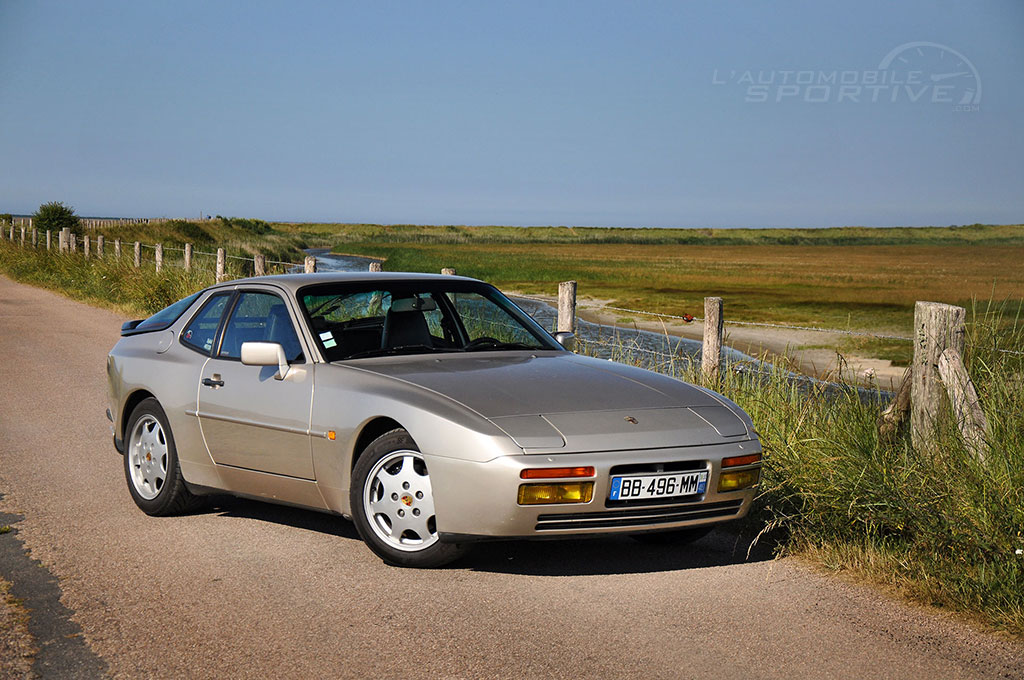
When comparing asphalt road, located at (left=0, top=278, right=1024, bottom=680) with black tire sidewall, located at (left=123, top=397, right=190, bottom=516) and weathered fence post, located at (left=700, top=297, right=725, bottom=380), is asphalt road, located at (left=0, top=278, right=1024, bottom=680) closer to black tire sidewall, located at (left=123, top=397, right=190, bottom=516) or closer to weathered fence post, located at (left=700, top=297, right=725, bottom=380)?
black tire sidewall, located at (left=123, top=397, right=190, bottom=516)

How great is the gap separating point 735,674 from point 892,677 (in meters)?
0.61

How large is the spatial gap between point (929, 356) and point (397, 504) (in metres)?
3.33

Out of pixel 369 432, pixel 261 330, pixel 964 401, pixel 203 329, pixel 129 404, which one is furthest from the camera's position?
pixel 129 404

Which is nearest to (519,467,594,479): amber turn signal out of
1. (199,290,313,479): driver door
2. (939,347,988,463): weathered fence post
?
(199,290,313,479): driver door

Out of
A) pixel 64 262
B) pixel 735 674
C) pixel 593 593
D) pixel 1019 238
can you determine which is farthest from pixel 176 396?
pixel 1019 238

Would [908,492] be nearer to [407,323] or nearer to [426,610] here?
[426,610]

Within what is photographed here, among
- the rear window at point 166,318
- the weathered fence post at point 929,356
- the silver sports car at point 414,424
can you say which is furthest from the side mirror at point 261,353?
the weathered fence post at point 929,356

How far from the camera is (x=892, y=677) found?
4.41m

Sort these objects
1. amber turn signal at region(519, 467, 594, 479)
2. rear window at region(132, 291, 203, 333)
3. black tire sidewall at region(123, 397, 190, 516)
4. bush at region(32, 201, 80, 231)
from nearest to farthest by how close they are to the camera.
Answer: amber turn signal at region(519, 467, 594, 479) < black tire sidewall at region(123, 397, 190, 516) < rear window at region(132, 291, 203, 333) < bush at region(32, 201, 80, 231)

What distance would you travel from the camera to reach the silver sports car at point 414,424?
17.4ft

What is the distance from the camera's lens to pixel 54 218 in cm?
5872

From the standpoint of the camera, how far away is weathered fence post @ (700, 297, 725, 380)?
9750 mm

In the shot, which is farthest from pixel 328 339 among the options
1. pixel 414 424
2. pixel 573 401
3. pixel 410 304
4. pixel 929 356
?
pixel 929 356

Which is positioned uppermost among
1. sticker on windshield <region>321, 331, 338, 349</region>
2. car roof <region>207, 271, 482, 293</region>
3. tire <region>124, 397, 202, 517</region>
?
car roof <region>207, 271, 482, 293</region>
